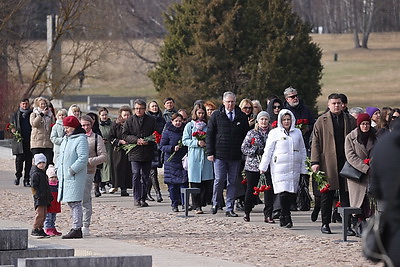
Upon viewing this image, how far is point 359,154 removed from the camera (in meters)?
14.7

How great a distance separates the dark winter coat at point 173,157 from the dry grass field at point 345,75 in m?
43.6

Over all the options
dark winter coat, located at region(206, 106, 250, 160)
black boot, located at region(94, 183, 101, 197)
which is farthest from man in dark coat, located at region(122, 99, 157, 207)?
black boot, located at region(94, 183, 101, 197)

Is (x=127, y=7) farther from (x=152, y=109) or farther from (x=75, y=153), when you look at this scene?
(x=75, y=153)

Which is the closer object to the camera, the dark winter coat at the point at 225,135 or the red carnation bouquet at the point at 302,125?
the dark winter coat at the point at 225,135

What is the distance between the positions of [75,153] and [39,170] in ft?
2.12

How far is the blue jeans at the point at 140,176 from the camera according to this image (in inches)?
754

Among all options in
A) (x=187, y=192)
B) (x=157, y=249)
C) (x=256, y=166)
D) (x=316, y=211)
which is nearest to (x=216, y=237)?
(x=157, y=249)

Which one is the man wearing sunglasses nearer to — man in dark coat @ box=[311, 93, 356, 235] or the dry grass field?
man in dark coat @ box=[311, 93, 356, 235]

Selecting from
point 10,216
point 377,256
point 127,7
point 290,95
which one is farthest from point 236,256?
point 127,7

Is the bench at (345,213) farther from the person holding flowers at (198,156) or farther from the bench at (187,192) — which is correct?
the person holding flowers at (198,156)

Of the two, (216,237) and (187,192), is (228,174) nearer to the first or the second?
(187,192)

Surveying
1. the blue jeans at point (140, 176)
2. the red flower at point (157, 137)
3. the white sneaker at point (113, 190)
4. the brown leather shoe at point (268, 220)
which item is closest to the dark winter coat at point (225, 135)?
the brown leather shoe at point (268, 220)

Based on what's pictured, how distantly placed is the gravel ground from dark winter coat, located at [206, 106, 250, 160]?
1.01 meters

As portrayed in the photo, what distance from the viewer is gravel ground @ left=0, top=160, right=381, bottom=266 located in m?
13.1
